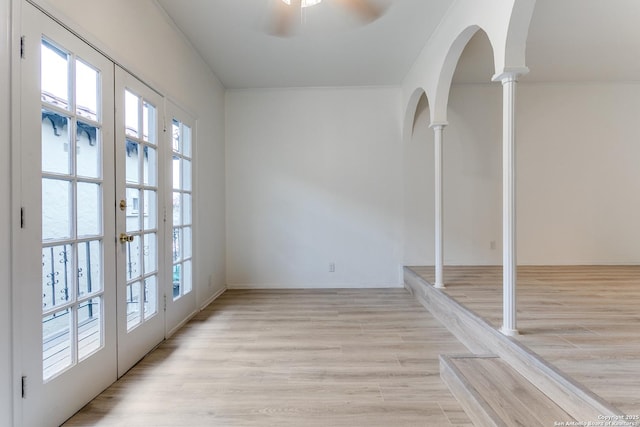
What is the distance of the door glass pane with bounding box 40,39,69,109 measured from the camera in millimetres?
1650

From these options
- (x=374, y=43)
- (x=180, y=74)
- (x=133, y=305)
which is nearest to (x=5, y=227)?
(x=133, y=305)

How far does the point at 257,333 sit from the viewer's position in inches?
118

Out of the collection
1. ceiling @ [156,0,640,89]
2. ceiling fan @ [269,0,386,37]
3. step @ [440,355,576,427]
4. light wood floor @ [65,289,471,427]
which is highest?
ceiling @ [156,0,640,89]

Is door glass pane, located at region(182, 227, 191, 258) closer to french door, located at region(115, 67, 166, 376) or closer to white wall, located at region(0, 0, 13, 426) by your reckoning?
french door, located at region(115, 67, 166, 376)

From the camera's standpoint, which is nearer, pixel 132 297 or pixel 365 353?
pixel 132 297

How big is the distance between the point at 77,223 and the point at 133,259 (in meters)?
0.64

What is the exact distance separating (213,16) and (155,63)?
672mm

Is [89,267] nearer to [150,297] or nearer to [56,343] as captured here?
[56,343]

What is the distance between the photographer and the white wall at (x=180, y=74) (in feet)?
6.61

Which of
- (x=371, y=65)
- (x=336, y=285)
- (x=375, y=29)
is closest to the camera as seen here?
(x=375, y=29)

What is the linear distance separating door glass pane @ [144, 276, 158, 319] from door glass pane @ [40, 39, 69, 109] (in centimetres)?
145

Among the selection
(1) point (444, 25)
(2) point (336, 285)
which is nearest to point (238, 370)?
(2) point (336, 285)

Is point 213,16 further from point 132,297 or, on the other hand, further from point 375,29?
point 132,297

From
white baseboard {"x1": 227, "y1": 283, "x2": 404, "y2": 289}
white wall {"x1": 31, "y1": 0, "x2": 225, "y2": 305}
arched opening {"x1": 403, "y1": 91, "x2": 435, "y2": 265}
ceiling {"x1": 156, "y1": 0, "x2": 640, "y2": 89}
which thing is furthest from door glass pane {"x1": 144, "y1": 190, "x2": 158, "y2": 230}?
arched opening {"x1": 403, "y1": 91, "x2": 435, "y2": 265}
